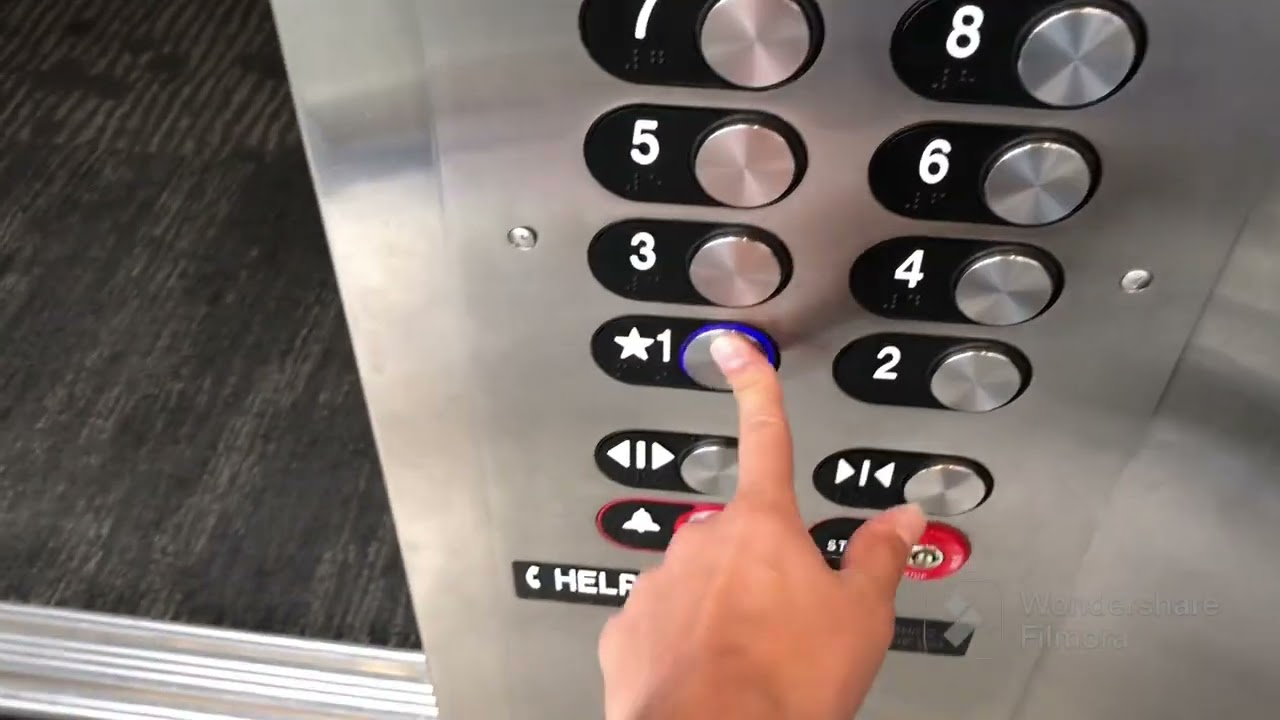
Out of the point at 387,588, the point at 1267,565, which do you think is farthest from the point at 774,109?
the point at 387,588

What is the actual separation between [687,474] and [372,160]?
16 cm

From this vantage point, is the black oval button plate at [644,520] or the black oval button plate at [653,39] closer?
the black oval button plate at [653,39]

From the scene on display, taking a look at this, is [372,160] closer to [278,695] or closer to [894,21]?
[894,21]

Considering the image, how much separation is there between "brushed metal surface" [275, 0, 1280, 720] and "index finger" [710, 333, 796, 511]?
0.01m

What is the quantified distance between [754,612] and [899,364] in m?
0.10

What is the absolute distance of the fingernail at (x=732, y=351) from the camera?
0.36 meters

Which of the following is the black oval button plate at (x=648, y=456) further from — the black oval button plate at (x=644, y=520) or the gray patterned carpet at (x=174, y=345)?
the gray patterned carpet at (x=174, y=345)

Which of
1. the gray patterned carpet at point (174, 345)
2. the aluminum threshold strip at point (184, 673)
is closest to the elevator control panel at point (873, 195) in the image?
the aluminum threshold strip at point (184, 673)

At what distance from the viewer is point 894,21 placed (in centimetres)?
29

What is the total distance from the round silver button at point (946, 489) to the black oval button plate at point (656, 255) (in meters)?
0.10

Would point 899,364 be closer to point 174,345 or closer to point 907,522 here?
point 907,522

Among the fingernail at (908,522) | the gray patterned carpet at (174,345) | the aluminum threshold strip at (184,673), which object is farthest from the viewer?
the gray patterned carpet at (174,345)

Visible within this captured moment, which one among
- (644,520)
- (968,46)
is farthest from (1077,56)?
(644,520)

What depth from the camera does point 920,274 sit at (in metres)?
0.34
